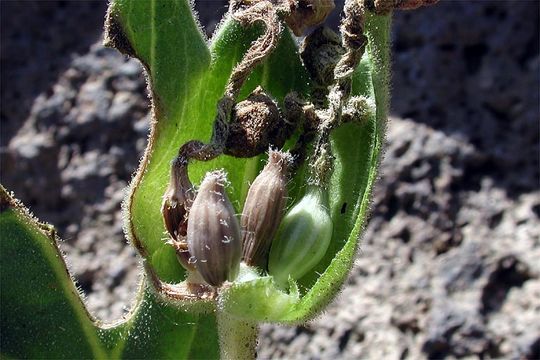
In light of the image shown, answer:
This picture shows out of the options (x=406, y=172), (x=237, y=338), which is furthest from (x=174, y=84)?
(x=406, y=172)

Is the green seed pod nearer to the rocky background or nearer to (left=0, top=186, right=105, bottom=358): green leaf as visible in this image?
(left=0, top=186, right=105, bottom=358): green leaf

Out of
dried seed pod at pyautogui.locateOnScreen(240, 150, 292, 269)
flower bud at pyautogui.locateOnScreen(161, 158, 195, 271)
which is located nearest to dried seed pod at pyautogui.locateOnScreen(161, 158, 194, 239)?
flower bud at pyautogui.locateOnScreen(161, 158, 195, 271)

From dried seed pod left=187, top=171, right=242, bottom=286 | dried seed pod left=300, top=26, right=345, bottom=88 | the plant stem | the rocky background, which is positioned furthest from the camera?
the rocky background

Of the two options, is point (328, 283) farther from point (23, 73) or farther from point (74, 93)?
point (23, 73)

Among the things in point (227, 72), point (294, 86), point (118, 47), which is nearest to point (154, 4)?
point (118, 47)

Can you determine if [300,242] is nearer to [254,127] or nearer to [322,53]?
[254,127]
